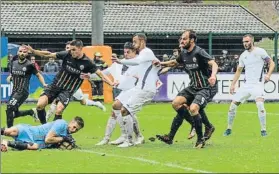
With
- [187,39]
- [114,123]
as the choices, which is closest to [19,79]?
[114,123]

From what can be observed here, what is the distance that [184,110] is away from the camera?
58.8ft

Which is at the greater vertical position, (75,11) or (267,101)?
(75,11)

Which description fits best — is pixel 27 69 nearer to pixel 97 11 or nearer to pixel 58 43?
pixel 97 11

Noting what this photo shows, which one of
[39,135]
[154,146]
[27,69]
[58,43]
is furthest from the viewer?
[58,43]

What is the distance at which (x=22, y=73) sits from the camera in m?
21.0

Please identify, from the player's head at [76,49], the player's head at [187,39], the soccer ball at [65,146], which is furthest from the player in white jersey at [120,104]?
the soccer ball at [65,146]

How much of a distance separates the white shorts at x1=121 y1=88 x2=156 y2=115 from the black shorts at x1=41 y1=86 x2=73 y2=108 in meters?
1.08

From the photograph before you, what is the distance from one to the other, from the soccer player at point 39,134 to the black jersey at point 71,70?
→ 1936mm

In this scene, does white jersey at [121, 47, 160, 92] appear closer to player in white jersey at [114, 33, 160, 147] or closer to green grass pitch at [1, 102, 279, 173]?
player in white jersey at [114, 33, 160, 147]

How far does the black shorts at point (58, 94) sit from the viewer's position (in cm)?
1830

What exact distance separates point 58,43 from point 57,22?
31.2ft

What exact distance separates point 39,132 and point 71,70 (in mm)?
2180

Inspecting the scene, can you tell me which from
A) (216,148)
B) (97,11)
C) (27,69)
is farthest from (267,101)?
(216,148)

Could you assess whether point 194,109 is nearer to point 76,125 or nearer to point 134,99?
point 134,99
